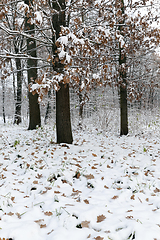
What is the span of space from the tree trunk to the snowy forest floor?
2.16ft

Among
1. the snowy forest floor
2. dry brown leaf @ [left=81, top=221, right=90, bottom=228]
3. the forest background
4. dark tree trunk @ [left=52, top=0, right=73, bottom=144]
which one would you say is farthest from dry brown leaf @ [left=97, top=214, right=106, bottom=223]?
dark tree trunk @ [left=52, top=0, right=73, bottom=144]

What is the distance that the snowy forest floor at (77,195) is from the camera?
6.23 feet

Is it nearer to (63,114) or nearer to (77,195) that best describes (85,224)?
(77,195)

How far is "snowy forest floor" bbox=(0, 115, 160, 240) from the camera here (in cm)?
190

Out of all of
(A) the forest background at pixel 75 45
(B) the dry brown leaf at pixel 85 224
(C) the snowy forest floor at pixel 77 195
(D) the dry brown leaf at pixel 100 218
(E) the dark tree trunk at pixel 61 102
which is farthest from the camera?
(E) the dark tree trunk at pixel 61 102

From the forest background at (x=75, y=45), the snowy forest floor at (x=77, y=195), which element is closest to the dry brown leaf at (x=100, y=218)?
the snowy forest floor at (x=77, y=195)

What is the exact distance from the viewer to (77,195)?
2.86m

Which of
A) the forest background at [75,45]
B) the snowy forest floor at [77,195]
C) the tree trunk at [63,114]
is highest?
the forest background at [75,45]

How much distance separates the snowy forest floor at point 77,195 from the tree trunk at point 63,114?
2.16 feet

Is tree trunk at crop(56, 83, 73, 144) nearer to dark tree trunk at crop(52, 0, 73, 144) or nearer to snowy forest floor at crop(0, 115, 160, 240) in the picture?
dark tree trunk at crop(52, 0, 73, 144)

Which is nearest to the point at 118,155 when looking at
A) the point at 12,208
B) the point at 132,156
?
the point at 132,156

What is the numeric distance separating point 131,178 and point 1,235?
8.45ft

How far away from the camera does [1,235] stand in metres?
1.76

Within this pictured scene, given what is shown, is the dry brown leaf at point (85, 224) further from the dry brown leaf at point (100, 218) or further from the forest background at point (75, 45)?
the forest background at point (75, 45)
